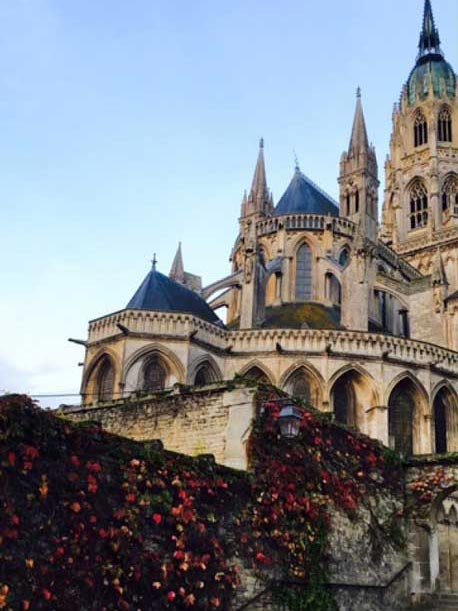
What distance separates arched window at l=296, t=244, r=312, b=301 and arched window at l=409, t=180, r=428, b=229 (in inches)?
703

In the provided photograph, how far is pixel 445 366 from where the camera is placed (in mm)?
30891

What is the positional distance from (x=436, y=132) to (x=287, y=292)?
77.7ft

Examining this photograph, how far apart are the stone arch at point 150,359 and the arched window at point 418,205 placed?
30.8 m

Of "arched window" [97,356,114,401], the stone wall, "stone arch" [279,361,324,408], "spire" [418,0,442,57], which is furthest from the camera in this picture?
"spire" [418,0,442,57]

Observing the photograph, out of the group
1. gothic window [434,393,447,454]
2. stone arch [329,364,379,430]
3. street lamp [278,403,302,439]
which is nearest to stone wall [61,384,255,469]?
street lamp [278,403,302,439]

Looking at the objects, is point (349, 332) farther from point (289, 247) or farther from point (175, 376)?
point (289, 247)

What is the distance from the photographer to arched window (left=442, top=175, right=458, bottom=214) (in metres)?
53.7

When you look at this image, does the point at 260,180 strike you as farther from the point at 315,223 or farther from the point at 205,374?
the point at 205,374

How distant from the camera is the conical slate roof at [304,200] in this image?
136 feet

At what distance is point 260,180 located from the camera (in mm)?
44500

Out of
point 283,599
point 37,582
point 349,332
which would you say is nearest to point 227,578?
point 283,599

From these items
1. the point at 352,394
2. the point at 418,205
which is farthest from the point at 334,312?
the point at 418,205

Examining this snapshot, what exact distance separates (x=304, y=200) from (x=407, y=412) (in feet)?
51.6

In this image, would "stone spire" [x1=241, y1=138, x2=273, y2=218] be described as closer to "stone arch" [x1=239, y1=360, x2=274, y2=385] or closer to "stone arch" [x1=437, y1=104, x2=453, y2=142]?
"stone arch" [x1=239, y1=360, x2=274, y2=385]
